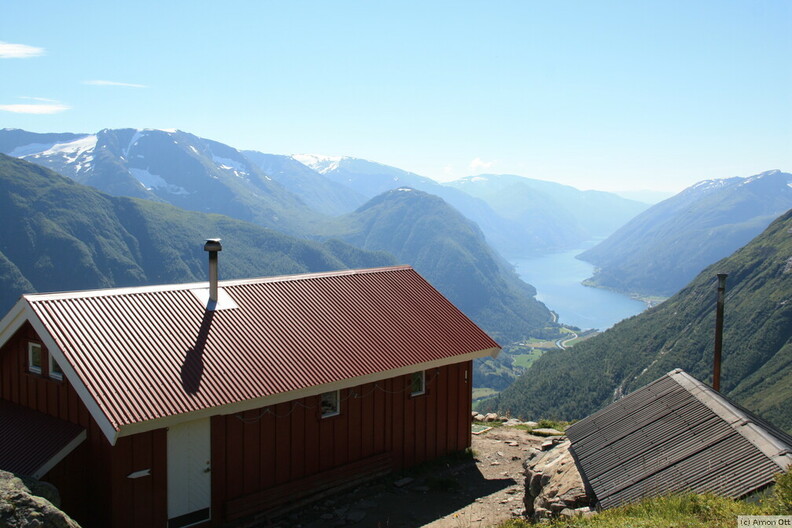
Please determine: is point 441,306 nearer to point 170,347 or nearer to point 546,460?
point 546,460

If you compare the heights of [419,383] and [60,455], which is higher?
[419,383]

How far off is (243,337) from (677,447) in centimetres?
1087

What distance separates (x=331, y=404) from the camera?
1786cm

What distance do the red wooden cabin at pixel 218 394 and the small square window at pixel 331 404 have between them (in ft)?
0.13

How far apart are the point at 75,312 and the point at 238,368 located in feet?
13.4

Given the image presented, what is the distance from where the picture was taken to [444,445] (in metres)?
21.0

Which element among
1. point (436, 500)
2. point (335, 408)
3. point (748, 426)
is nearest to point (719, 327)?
point (748, 426)

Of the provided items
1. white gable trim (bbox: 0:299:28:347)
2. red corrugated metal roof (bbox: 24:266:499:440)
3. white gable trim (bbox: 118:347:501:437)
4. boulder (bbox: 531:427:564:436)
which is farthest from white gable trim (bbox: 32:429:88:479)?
boulder (bbox: 531:427:564:436)

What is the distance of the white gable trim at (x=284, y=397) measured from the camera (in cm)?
1358

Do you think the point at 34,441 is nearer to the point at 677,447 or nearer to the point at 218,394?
the point at 218,394

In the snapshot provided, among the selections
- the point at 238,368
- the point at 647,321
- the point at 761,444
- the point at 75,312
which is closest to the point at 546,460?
the point at 761,444

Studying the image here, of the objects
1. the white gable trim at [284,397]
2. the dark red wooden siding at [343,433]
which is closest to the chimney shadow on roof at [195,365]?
the white gable trim at [284,397]

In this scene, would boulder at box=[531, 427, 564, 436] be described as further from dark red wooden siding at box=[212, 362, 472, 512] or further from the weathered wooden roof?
the weathered wooden roof

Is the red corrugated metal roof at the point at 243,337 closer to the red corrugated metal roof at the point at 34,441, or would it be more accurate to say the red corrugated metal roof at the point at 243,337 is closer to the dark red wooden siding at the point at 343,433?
the dark red wooden siding at the point at 343,433
